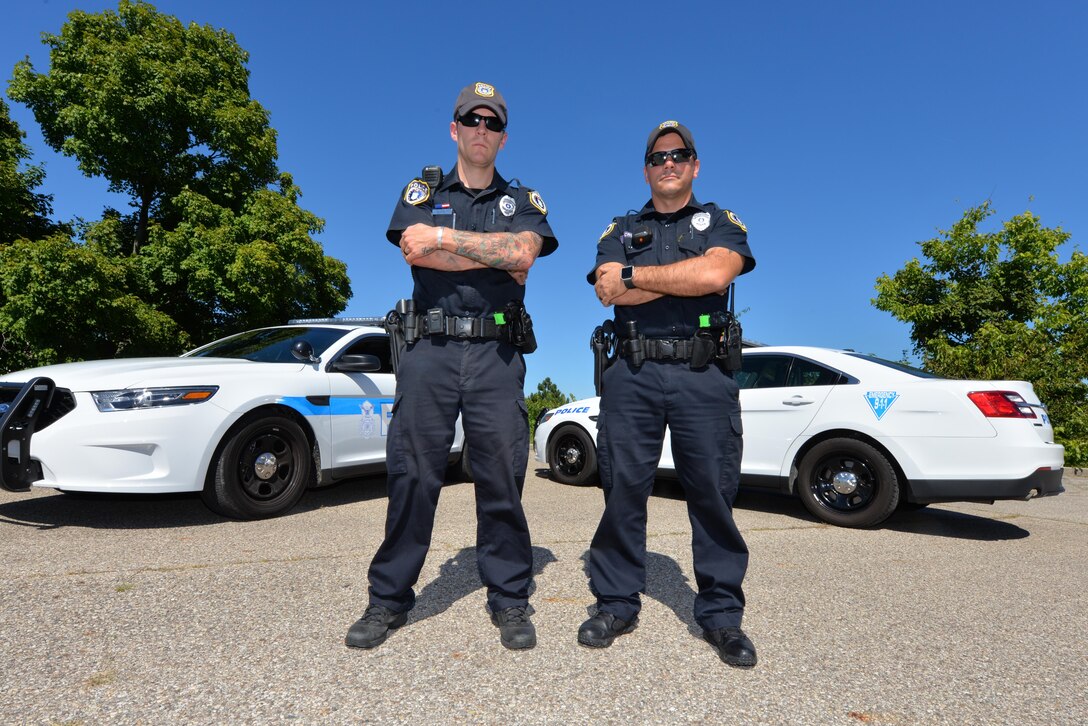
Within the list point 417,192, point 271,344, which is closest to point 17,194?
point 271,344

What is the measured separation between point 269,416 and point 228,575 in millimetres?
1636

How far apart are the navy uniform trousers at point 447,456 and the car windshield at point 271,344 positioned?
2.80m

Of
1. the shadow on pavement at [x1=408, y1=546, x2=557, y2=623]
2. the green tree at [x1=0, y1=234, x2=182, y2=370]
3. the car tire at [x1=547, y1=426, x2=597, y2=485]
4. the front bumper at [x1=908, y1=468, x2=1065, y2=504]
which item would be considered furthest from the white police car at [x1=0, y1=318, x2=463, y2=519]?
the green tree at [x1=0, y1=234, x2=182, y2=370]

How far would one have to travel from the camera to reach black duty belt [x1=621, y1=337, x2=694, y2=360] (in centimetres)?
255

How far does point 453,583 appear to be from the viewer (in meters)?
3.11

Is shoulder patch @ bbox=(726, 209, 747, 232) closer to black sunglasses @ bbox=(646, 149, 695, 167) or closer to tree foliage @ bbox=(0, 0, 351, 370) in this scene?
black sunglasses @ bbox=(646, 149, 695, 167)

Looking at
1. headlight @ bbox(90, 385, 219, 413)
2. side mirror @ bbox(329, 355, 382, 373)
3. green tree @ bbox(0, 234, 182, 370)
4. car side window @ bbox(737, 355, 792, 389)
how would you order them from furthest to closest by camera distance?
green tree @ bbox(0, 234, 182, 370)
car side window @ bbox(737, 355, 792, 389)
side mirror @ bbox(329, 355, 382, 373)
headlight @ bbox(90, 385, 219, 413)

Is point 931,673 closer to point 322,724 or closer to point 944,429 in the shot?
point 322,724

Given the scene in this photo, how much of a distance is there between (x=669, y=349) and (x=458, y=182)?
1127 millimetres

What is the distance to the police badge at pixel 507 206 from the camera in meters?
2.73

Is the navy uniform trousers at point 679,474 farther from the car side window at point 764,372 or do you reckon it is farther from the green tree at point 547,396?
the green tree at point 547,396

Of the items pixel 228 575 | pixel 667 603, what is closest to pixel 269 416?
pixel 228 575

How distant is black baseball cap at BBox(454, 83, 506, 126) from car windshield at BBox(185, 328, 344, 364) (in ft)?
9.70

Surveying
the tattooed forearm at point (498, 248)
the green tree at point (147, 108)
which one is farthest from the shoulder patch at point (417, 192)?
the green tree at point (147, 108)
